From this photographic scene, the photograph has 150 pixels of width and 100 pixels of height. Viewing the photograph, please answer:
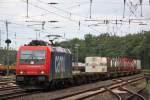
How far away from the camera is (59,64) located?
31.7 meters

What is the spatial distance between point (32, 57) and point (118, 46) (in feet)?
322

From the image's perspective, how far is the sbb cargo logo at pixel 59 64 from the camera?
30891mm

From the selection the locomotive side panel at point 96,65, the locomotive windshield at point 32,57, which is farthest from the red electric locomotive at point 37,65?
the locomotive side panel at point 96,65

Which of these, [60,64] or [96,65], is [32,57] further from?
[96,65]

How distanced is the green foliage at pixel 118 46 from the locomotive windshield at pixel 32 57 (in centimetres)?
9242

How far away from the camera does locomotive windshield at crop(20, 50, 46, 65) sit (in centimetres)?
2970

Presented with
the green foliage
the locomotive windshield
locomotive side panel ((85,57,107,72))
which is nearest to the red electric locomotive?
the locomotive windshield

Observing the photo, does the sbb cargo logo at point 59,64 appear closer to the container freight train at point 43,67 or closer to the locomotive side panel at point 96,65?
the container freight train at point 43,67

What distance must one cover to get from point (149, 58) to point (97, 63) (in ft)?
301

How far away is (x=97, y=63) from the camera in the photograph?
52.1m

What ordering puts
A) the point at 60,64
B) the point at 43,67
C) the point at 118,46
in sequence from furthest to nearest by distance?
the point at 118,46
the point at 60,64
the point at 43,67

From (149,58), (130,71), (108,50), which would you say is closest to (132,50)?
(149,58)

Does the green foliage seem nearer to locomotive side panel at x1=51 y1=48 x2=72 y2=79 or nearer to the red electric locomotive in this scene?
locomotive side panel at x1=51 y1=48 x2=72 y2=79

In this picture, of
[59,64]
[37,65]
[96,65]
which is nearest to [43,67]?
[37,65]
